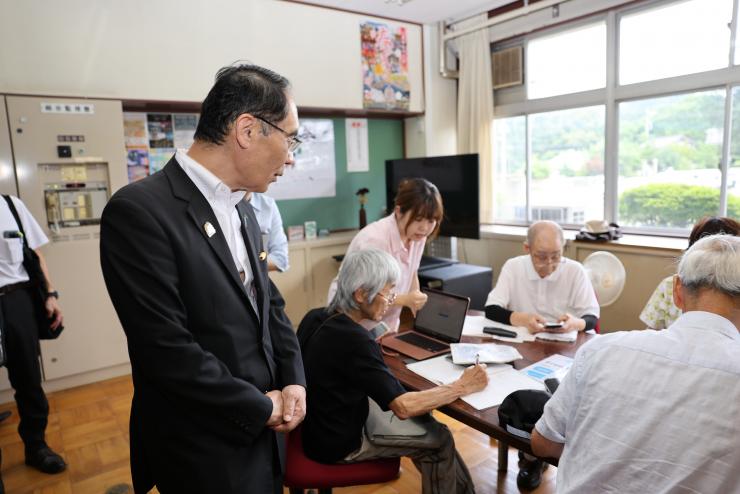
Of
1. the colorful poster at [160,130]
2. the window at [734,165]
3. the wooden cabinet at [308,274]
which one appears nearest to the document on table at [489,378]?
the wooden cabinet at [308,274]

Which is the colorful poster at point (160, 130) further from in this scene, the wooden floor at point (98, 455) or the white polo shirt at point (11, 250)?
the wooden floor at point (98, 455)

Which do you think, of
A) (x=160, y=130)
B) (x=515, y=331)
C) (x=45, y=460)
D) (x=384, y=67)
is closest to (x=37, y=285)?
(x=45, y=460)

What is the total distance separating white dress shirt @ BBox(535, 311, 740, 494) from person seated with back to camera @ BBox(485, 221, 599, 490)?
109 cm

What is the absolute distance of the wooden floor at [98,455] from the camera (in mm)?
2275

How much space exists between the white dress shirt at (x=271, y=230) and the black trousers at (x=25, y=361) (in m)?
1.32

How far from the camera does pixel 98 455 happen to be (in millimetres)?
2598

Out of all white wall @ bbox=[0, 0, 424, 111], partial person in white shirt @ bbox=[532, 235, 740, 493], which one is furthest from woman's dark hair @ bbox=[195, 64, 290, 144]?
white wall @ bbox=[0, 0, 424, 111]

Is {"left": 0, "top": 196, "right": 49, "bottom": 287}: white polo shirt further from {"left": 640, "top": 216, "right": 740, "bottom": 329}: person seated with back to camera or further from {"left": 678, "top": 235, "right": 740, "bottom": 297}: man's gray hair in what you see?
{"left": 640, "top": 216, "right": 740, "bottom": 329}: person seated with back to camera

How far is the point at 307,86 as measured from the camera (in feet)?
13.8

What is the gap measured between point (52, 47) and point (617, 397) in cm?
389

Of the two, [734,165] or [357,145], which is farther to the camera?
[357,145]

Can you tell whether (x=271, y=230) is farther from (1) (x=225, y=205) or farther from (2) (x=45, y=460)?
(1) (x=225, y=205)

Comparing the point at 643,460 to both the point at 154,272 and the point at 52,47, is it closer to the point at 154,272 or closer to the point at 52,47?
the point at 154,272

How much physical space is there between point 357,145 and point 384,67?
810 millimetres
